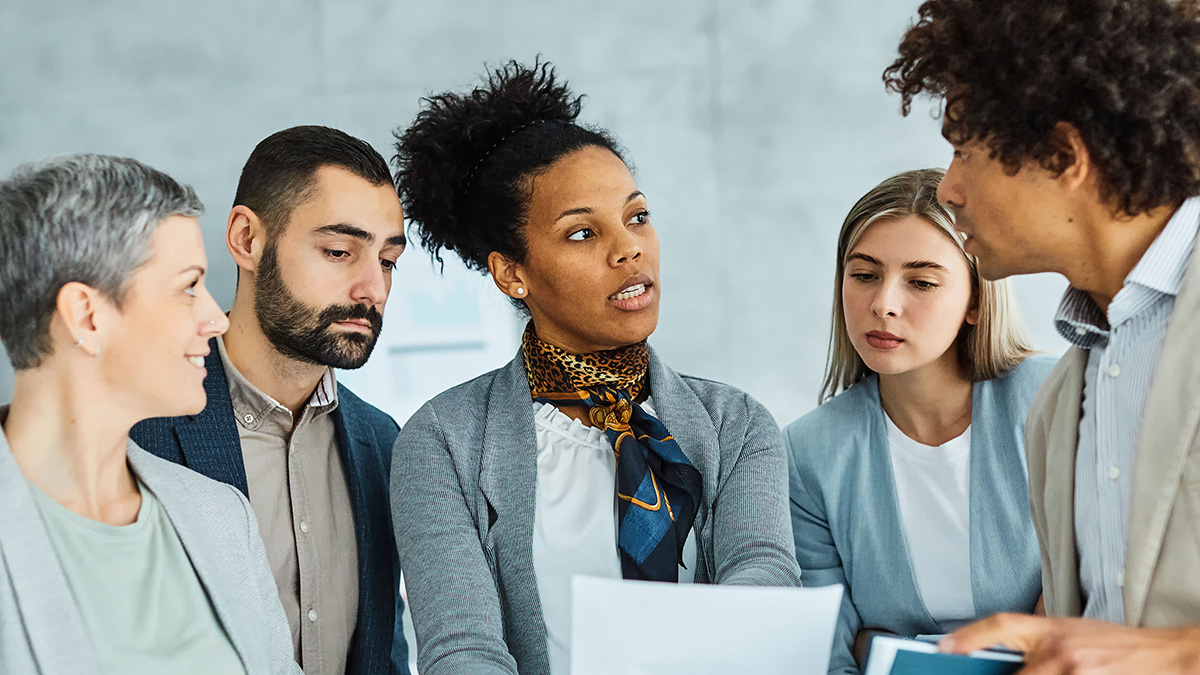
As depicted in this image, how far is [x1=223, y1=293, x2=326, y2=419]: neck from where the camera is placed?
228cm

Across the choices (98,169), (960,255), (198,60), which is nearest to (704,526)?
(960,255)

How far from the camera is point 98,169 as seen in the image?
5.18 feet

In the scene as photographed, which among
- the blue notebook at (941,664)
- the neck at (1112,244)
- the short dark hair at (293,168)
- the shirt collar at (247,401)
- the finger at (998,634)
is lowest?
the blue notebook at (941,664)

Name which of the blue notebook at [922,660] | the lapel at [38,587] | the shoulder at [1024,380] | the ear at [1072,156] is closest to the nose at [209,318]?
the lapel at [38,587]

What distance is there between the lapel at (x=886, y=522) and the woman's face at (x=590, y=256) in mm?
741

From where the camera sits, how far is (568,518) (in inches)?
77.0

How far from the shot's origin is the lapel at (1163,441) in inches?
53.1

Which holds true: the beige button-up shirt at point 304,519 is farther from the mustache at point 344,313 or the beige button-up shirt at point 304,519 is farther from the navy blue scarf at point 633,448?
the navy blue scarf at point 633,448

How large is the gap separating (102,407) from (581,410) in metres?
0.90

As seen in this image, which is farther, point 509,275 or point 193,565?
point 509,275

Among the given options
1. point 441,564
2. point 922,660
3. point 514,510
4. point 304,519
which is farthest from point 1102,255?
point 304,519

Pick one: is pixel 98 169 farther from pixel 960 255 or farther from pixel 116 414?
pixel 960 255

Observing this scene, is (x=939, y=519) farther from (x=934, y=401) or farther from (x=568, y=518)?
(x=568, y=518)

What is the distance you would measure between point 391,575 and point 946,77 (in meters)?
1.60
